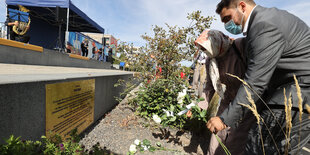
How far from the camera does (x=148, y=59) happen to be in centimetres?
363

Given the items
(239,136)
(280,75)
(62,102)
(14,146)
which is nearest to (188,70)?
(239,136)

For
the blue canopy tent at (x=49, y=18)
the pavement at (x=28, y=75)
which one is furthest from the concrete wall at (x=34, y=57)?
the blue canopy tent at (x=49, y=18)

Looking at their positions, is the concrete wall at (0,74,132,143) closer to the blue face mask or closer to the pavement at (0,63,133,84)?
the pavement at (0,63,133,84)

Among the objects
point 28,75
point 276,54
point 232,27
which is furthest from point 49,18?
point 276,54

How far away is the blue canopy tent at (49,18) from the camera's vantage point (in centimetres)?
801

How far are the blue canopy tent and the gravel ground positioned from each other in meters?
7.11

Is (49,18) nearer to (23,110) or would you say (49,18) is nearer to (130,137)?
(130,137)

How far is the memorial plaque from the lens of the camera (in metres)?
1.70

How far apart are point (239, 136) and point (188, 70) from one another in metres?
2.01

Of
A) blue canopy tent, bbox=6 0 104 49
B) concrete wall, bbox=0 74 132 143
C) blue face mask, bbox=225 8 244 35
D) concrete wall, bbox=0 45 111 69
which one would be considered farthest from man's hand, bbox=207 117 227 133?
blue canopy tent, bbox=6 0 104 49

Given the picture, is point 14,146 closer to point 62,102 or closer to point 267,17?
point 62,102

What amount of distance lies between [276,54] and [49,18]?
14974 mm

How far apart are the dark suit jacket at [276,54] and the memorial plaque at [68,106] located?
166 cm

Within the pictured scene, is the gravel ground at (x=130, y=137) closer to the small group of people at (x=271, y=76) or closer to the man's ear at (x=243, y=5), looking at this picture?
the small group of people at (x=271, y=76)
